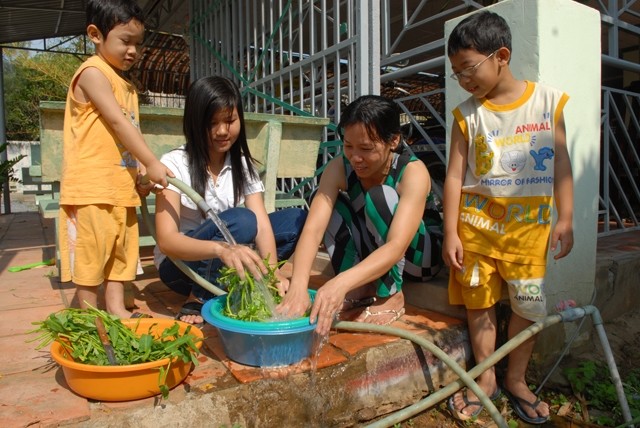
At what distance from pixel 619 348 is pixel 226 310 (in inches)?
76.5

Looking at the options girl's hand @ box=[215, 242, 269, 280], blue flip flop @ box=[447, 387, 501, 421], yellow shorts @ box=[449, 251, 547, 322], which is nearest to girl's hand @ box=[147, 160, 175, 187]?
girl's hand @ box=[215, 242, 269, 280]

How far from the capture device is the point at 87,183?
2.06m

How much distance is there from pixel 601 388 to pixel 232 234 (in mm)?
1684

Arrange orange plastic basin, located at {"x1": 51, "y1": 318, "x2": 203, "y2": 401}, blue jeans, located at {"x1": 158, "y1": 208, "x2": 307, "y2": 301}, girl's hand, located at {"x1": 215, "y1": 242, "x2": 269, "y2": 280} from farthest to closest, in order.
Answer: blue jeans, located at {"x1": 158, "y1": 208, "x2": 307, "y2": 301} → girl's hand, located at {"x1": 215, "y1": 242, "x2": 269, "y2": 280} → orange plastic basin, located at {"x1": 51, "y1": 318, "x2": 203, "y2": 401}

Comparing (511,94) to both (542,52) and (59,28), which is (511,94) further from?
(59,28)

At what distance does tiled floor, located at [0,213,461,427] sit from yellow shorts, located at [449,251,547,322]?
0.85ft

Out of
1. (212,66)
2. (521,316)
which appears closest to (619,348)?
(521,316)

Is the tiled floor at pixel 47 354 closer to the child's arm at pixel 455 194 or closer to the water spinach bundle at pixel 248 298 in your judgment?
the water spinach bundle at pixel 248 298

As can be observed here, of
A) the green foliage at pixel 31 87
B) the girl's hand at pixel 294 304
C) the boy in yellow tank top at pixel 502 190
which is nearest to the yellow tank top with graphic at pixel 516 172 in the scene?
A: the boy in yellow tank top at pixel 502 190

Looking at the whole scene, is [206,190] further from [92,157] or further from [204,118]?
[92,157]

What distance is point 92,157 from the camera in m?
2.08

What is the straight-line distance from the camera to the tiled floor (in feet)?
4.65

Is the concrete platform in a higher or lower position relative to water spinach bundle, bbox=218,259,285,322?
lower

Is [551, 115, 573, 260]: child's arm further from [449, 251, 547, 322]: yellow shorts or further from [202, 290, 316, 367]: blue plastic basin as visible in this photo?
[202, 290, 316, 367]: blue plastic basin
